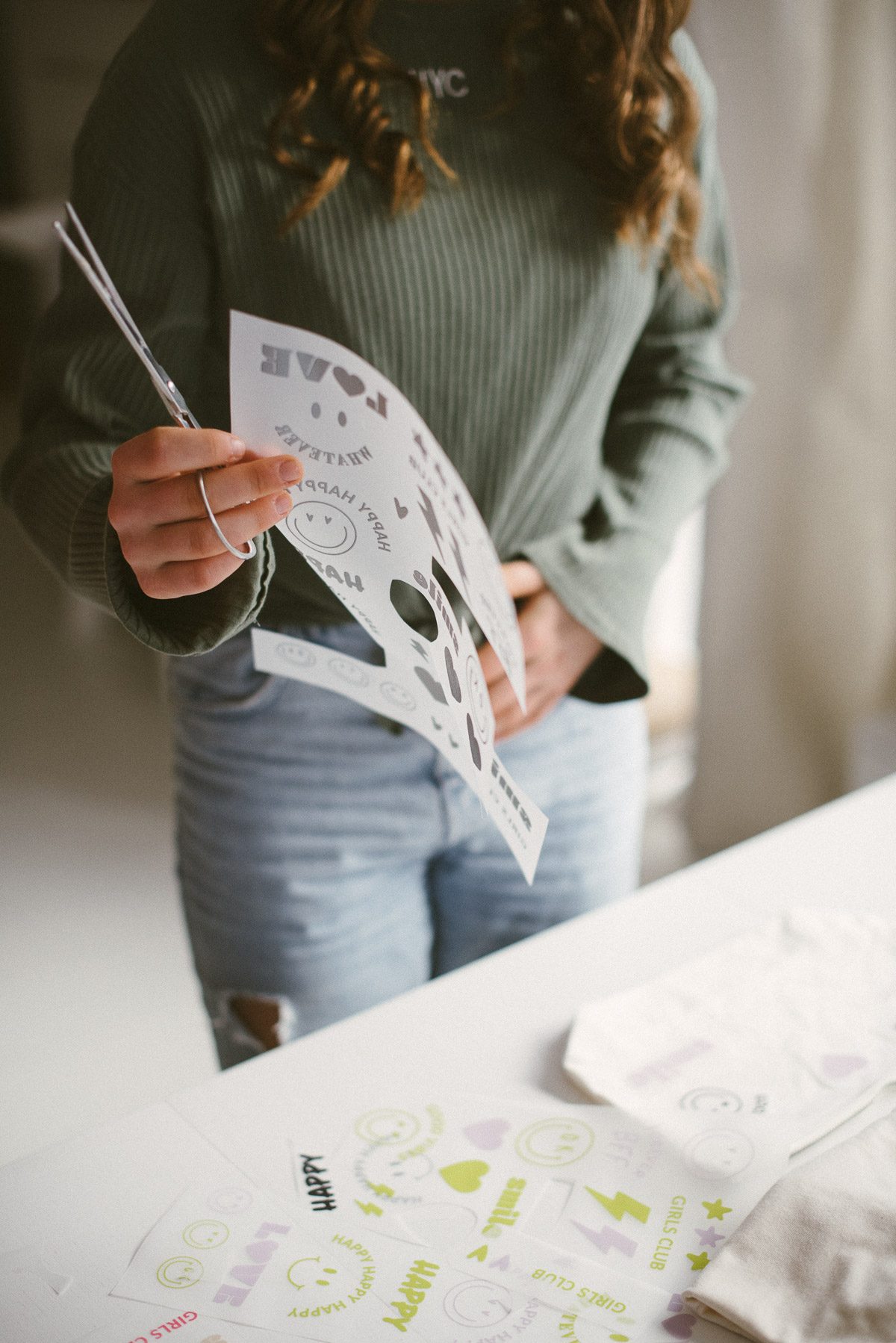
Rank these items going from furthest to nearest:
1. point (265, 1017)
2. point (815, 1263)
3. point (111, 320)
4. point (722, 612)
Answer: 1. point (722, 612)
2. point (265, 1017)
3. point (111, 320)
4. point (815, 1263)

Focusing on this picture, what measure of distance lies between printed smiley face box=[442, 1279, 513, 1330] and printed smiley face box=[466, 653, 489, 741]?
0.82 feet

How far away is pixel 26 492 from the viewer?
721 mm

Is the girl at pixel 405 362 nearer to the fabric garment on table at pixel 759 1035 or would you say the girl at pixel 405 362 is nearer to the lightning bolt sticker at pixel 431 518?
the lightning bolt sticker at pixel 431 518

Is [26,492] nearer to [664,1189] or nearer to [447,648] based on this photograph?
[447,648]

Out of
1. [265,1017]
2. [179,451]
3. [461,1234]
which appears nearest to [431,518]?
[179,451]

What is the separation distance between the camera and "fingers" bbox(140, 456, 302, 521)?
501 millimetres

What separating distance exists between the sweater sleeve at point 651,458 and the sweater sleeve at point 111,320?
278mm

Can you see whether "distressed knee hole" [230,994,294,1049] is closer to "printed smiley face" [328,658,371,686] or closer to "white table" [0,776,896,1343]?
"white table" [0,776,896,1343]

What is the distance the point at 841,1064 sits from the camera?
64 cm

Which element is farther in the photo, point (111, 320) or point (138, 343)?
point (111, 320)

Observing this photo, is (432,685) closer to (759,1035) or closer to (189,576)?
(189,576)

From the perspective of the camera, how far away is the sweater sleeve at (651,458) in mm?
828

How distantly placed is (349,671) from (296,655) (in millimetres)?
34

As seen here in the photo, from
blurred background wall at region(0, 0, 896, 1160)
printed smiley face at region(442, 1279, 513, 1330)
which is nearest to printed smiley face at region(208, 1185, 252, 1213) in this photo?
printed smiley face at region(442, 1279, 513, 1330)
